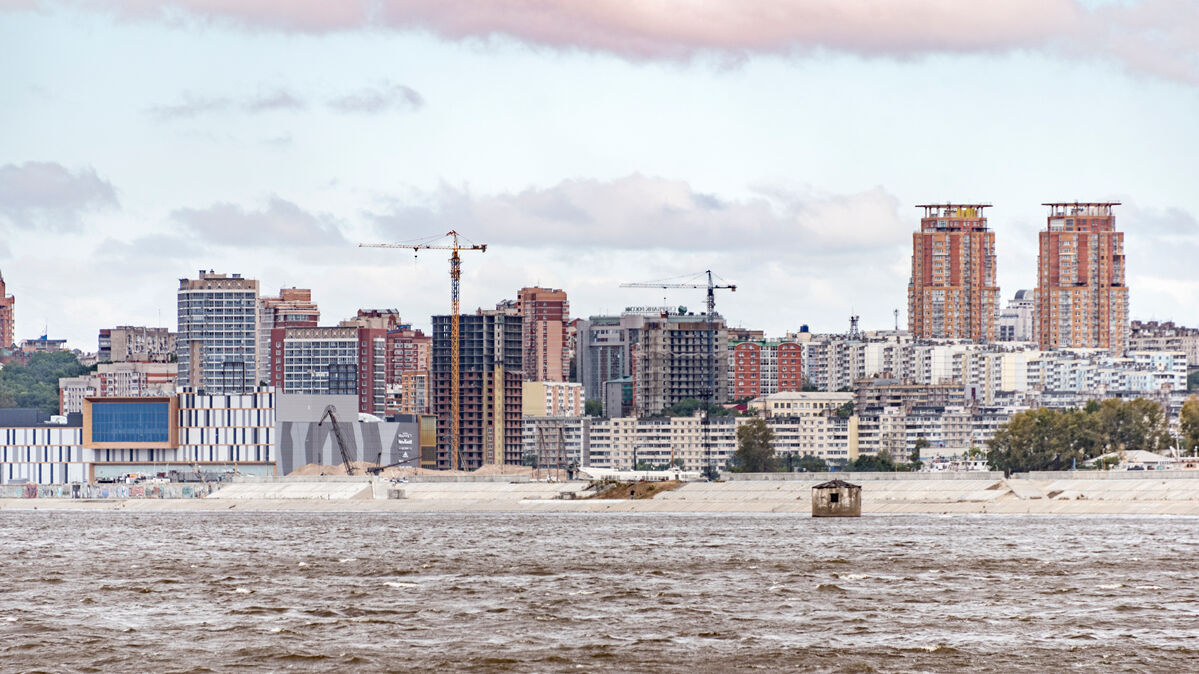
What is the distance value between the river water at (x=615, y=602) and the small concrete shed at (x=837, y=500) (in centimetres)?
2899

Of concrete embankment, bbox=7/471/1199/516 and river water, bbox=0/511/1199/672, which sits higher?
river water, bbox=0/511/1199/672

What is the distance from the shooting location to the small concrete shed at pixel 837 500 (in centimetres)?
15662

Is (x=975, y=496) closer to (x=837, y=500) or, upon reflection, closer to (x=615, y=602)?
(x=837, y=500)

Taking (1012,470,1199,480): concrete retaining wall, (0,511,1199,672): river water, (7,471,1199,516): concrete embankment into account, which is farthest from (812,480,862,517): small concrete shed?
(1012,470,1199,480): concrete retaining wall

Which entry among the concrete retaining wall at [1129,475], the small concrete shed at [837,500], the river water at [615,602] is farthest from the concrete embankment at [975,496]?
the river water at [615,602]

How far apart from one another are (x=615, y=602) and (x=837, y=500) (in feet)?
288

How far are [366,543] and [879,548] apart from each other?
33.7 meters

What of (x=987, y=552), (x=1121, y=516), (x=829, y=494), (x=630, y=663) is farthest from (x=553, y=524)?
(x=630, y=663)

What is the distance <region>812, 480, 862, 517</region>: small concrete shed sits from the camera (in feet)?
514

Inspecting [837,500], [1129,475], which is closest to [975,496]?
[1129,475]

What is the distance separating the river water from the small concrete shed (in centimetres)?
2899

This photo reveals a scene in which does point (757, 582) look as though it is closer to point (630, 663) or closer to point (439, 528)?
point (630, 663)

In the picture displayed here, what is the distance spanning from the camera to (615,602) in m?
70.8

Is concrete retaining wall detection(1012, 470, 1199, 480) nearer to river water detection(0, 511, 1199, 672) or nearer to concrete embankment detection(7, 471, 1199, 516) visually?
concrete embankment detection(7, 471, 1199, 516)
